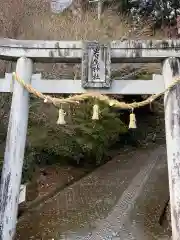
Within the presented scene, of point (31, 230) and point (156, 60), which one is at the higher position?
point (156, 60)

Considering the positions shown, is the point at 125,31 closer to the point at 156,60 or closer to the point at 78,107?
the point at 78,107

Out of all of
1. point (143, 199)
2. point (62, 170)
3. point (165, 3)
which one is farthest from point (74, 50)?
point (165, 3)

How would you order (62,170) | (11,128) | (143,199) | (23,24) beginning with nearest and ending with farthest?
(11,128) < (143,199) < (62,170) < (23,24)

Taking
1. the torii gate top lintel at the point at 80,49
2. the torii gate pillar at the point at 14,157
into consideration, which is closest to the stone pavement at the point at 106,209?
the torii gate pillar at the point at 14,157

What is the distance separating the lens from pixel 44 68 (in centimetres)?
1217

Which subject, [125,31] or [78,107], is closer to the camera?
[78,107]

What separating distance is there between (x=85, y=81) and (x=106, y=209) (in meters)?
3.16

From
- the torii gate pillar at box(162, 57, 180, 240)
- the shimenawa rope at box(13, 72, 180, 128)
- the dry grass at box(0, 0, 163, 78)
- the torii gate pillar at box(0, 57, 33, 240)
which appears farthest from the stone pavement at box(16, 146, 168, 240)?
the dry grass at box(0, 0, 163, 78)

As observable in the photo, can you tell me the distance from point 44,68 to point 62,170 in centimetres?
427

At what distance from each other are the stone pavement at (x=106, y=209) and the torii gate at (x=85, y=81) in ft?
4.30

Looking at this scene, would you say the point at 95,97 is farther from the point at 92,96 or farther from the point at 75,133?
the point at 75,133

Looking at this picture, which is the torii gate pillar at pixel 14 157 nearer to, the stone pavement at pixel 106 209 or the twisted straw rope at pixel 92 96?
the twisted straw rope at pixel 92 96

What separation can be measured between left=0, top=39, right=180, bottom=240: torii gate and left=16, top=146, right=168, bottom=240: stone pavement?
131cm

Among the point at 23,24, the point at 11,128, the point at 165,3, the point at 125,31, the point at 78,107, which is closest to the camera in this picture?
the point at 11,128
